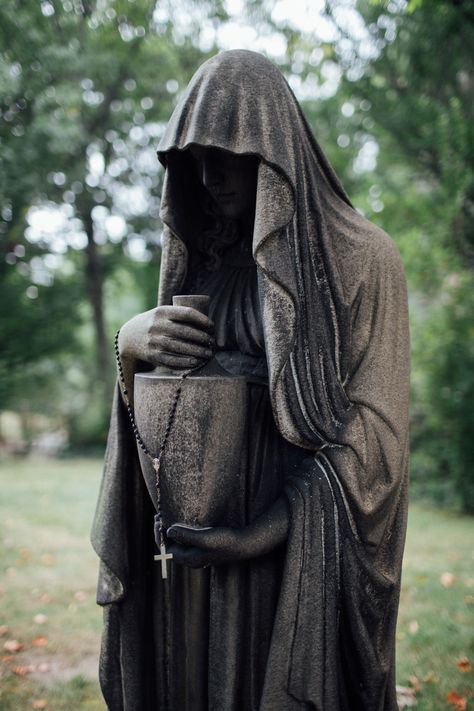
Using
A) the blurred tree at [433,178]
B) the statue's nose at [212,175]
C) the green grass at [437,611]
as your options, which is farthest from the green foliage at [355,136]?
the statue's nose at [212,175]

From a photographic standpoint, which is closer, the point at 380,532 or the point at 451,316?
the point at 380,532

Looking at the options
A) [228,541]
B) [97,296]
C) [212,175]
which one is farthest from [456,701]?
[97,296]

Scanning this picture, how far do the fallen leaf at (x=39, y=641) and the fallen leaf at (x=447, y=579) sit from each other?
364cm

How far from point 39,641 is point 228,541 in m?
3.68

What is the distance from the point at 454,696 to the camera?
3.90 meters

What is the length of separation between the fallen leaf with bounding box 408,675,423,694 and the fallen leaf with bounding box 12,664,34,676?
2499 millimetres

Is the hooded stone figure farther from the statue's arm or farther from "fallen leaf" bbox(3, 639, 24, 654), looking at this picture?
"fallen leaf" bbox(3, 639, 24, 654)

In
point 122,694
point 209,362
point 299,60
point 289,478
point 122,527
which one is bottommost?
point 122,694

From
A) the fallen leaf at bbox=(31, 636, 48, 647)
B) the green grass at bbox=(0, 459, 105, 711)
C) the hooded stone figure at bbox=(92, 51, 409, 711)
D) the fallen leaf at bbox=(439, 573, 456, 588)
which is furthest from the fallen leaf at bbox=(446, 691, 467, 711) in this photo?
the fallen leaf at bbox=(31, 636, 48, 647)

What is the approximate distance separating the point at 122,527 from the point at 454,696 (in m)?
2.76

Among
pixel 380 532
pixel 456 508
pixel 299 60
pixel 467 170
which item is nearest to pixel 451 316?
pixel 467 170

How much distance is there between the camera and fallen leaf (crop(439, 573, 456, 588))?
6.25 meters

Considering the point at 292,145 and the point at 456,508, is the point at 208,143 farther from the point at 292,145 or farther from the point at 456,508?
the point at 456,508

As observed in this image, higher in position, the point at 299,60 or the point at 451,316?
the point at 299,60
